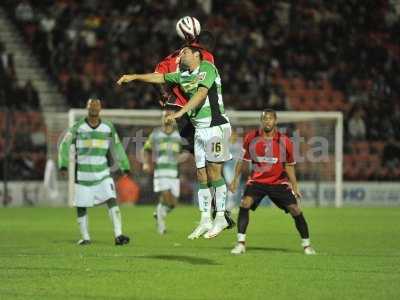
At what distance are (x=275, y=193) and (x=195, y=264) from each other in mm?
2354

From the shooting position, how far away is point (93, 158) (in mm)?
16000

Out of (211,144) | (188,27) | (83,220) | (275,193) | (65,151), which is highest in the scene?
(188,27)

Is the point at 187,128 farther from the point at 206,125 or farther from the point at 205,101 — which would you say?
the point at 205,101

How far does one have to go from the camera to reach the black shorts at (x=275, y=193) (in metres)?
14.1

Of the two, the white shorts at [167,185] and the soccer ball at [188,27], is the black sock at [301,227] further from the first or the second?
the white shorts at [167,185]

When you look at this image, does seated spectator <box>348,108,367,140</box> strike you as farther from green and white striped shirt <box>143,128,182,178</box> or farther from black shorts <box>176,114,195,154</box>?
black shorts <box>176,114,195,154</box>

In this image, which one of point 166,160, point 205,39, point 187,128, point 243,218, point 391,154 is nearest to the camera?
point 205,39

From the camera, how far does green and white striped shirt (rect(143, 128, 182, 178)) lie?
784 inches

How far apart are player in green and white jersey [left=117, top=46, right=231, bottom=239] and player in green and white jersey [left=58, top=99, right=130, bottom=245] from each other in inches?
145

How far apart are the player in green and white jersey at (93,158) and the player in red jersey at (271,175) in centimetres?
256

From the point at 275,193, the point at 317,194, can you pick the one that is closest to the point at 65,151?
the point at 275,193

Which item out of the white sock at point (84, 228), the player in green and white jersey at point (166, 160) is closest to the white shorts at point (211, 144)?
the white sock at point (84, 228)

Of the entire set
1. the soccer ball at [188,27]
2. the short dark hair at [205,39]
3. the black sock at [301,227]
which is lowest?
the black sock at [301,227]

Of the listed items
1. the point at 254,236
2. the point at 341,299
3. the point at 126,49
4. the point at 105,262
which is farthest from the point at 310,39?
the point at 341,299
